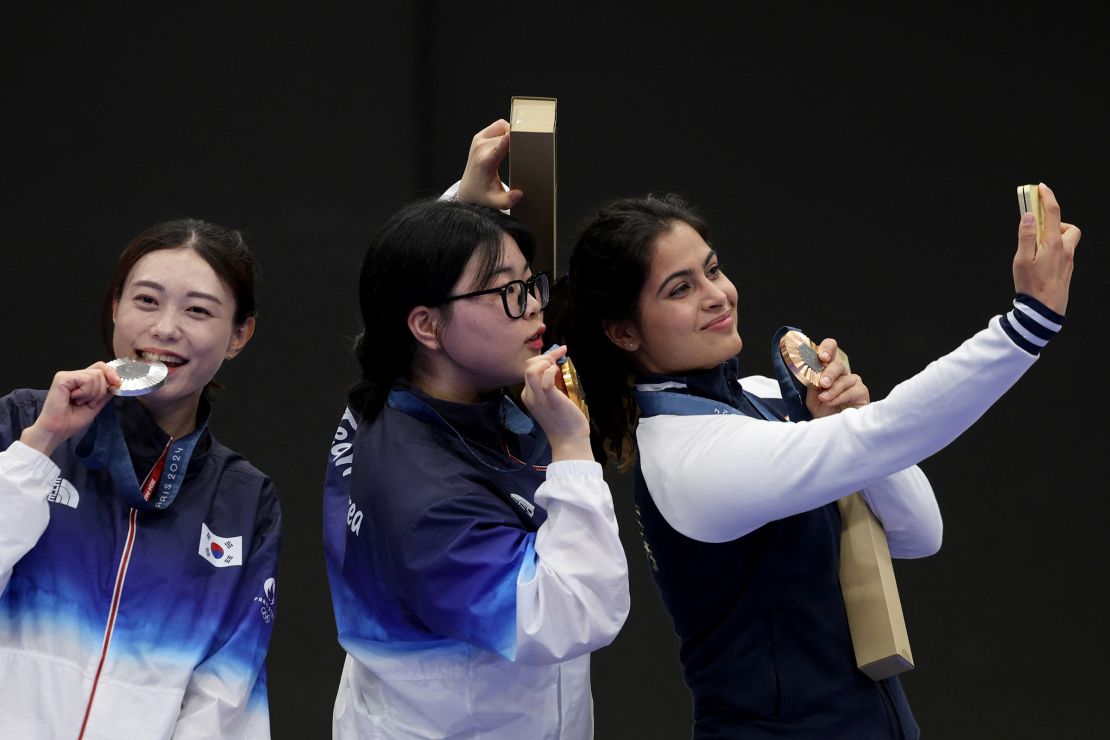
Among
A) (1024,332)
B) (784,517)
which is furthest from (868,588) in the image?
(1024,332)

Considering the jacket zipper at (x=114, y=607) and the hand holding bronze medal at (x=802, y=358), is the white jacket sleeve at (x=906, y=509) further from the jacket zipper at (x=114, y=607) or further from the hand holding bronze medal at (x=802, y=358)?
the jacket zipper at (x=114, y=607)

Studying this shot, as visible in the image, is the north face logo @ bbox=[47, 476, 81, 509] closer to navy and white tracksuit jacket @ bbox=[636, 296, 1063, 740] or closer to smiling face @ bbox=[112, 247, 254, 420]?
smiling face @ bbox=[112, 247, 254, 420]

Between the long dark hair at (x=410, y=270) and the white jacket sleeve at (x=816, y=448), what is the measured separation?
0.39 meters

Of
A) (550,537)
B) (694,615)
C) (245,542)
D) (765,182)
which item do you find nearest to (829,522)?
(694,615)

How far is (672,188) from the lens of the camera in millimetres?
3609

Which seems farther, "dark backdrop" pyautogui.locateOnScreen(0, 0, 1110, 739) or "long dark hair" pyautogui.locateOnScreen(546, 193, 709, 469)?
"dark backdrop" pyautogui.locateOnScreen(0, 0, 1110, 739)

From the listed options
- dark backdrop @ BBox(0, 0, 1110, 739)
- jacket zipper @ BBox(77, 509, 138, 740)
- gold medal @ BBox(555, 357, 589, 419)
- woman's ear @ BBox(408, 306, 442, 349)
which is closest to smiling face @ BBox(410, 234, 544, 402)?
woman's ear @ BBox(408, 306, 442, 349)

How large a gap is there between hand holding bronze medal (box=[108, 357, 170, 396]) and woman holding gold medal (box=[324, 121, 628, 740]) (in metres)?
0.29

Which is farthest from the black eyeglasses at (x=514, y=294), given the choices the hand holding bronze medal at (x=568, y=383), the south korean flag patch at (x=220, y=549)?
the south korean flag patch at (x=220, y=549)

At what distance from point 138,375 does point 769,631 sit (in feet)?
3.25

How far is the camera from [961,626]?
3.76 meters

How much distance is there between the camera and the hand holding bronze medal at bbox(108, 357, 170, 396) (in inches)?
75.0

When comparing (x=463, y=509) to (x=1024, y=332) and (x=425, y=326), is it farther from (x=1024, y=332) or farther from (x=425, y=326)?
(x=1024, y=332)

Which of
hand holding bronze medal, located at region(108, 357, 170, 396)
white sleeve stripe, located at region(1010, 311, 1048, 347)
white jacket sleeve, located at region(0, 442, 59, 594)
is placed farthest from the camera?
hand holding bronze medal, located at region(108, 357, 170, 396)
